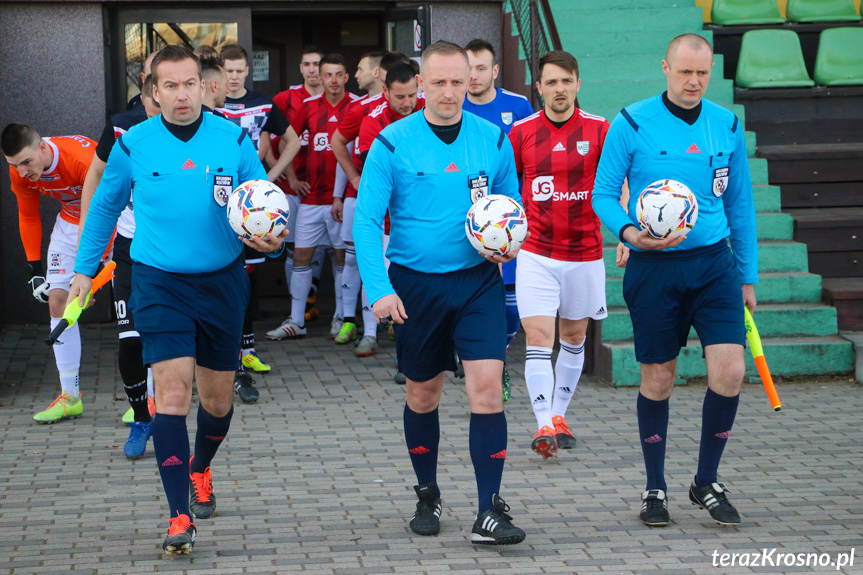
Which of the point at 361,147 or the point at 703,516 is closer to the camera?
the point at 703,516

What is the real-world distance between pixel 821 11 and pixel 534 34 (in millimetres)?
4520

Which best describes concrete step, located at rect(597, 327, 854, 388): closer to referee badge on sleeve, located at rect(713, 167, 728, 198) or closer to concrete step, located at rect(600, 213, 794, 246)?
concrete step, located at rect(600, 213, 794, 246)

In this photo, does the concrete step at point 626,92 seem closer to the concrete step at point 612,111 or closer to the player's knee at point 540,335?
the concrete step at point 612,111

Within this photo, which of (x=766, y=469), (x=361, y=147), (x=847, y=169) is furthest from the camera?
(x=847, y=169)

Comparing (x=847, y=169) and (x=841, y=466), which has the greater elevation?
(x=847, y=169)

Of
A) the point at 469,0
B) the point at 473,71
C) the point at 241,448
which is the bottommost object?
the point at 241,448

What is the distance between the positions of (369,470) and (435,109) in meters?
2.24

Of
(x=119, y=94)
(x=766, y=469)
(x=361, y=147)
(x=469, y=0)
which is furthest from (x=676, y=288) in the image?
(x=119, y=94)

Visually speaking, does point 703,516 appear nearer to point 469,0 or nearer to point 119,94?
point 469,0

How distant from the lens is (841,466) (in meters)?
5.97

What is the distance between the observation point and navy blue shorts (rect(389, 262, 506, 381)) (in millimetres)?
4746

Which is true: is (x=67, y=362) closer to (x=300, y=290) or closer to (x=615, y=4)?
(x=300, y=290)

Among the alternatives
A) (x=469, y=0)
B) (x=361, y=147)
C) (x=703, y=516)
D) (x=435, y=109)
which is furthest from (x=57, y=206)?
(x=703, y=516)

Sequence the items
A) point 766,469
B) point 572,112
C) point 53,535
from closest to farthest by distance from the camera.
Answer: point 53,535 → point 766,469 → point 572,112
